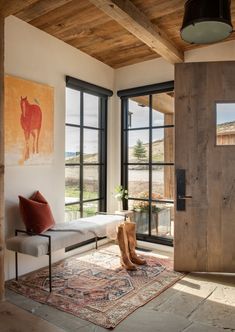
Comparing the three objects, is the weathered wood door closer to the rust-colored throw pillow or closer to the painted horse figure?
the rust-colored throw pillow

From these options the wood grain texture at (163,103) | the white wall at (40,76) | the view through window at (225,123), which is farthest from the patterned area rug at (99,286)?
the wood grain texture at (163,103)

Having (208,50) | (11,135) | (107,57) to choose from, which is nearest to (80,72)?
(107,57)

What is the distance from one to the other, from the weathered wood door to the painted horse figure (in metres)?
1.64

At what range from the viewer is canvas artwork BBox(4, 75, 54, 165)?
3125mm

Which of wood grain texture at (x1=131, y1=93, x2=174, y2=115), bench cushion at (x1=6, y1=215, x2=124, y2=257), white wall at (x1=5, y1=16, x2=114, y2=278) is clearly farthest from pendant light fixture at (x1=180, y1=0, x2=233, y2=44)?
bench cushion at (x1=6, y1=215, x2=124, y2=257)

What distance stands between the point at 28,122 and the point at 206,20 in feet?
6.94

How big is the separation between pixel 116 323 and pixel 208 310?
2.70 feet

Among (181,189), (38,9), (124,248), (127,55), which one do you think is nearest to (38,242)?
(124,248)

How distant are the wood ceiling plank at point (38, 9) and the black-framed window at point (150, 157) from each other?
180 cm

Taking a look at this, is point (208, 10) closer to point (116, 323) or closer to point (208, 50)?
point (208, 50)

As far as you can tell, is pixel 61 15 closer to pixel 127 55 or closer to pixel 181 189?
pixel 127 55

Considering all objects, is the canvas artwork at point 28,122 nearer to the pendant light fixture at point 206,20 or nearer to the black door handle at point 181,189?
the black door handle at point 181,189

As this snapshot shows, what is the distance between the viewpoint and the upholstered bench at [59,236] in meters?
2.81

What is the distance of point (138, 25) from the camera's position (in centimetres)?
295
